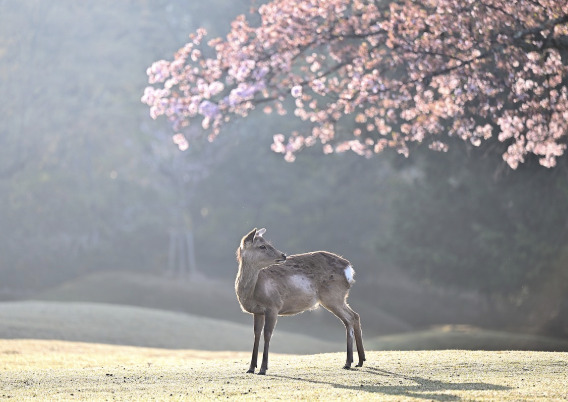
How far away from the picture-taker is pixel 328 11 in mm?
19438

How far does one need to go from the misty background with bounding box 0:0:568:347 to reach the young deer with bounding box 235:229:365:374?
91.2ft

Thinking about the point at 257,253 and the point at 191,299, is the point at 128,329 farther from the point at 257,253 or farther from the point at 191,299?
the point at 257,253

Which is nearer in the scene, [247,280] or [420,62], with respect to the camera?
[247,280]

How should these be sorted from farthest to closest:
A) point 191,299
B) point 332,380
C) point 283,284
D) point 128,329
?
point 191,299 < point 128,329 < point 283,284 < point 332,380

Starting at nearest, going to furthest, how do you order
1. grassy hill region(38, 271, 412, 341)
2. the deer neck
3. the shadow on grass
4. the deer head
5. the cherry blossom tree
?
the shadow on grass, the deer head, the deer neck, the cherry blossom tree, grassy hill region(38, 271, 412, 341)

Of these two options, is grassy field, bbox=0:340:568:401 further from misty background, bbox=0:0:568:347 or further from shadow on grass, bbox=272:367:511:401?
misty background, bbox=0:0:568:347

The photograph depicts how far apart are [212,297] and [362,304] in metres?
8.01

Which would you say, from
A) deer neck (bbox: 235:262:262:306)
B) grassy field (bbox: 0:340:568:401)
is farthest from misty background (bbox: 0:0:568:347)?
deer neck (bbox: 235:262:262:306)

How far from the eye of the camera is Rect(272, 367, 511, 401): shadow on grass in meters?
11.3

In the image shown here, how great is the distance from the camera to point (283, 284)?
1399cm

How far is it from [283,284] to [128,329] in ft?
60.3

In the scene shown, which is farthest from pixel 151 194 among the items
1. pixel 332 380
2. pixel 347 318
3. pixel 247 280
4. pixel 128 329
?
pixel 332 380

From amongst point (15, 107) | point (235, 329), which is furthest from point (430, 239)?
point (15, 107)

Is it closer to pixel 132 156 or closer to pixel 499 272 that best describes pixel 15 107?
pixel 132 156
